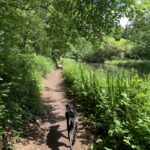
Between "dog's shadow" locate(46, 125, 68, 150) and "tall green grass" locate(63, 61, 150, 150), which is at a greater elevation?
"tall green grass" locate(63, 61, 150, 150)

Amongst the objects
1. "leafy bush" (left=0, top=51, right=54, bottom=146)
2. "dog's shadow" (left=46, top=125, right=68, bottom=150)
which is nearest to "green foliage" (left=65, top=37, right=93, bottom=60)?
"leafy bush" (left=0, top=51, right=54, bottom=146)

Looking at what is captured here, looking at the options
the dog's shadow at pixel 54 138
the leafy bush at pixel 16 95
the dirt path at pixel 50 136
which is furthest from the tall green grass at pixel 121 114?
the leafy bush at pixel 16 95

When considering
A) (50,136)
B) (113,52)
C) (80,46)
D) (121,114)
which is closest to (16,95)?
(50,136)

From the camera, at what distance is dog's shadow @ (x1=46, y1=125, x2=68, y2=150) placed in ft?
23.9

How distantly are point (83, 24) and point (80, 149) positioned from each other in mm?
5111

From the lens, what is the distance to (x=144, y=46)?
48875 mm

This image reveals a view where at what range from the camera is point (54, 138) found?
7.84 meters

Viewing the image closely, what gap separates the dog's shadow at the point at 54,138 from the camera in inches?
286

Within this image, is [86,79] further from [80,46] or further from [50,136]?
[80,46]

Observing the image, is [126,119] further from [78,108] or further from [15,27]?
[15,27]

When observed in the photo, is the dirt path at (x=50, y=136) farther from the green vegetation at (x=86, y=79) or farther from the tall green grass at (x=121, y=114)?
the tall green grass at (x=121, y=114)

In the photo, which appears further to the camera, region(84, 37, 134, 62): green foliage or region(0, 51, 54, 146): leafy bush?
region(84, 37, 134, 62): green foliage

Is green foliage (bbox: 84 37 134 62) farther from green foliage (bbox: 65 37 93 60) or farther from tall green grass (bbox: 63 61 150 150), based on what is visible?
tall green grass (bbox: 63 61 150 150)

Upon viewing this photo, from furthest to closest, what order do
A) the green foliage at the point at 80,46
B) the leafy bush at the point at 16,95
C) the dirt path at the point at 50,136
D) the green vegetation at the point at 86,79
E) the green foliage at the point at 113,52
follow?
the green foliage at the point at 113,52 < the green foliage at the point at 80,46 < the leafy bush at the point at 16,95 < the dirt path at the point at 50,136 < the green vegetation at the point at 86,79
